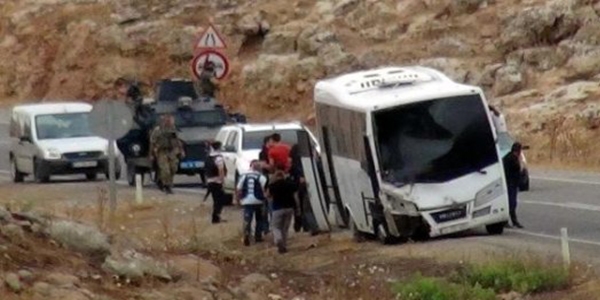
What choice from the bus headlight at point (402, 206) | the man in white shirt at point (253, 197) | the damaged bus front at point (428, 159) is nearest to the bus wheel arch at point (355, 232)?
the damaged bus front at point (428, 159)

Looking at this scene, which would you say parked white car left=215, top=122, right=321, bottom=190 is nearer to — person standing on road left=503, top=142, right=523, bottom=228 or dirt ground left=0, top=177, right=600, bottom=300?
dirt ground left=0, top=177, right=600, bottom=300

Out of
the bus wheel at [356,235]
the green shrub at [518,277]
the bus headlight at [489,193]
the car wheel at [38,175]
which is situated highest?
the bus headlight at [489,193]

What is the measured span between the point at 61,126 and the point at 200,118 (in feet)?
14.2

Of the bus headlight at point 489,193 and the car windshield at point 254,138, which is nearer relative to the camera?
the bus headlight at point 489,193

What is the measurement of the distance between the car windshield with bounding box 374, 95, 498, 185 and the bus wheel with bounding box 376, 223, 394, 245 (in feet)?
2.75

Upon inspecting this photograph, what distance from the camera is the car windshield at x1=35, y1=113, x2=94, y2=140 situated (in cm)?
4369

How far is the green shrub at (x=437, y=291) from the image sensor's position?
20625 millimetres

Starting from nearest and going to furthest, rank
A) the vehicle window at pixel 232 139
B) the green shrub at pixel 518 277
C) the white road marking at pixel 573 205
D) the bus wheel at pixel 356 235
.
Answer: the green shrub at pixel 518 277 < the bus wheel at pixel 356 235 < the white road marking at pixel 573 205 < the vehicle window at pixel 232 139

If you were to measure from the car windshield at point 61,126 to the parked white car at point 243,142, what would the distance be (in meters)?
7.56

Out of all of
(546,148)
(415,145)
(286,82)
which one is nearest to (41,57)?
(286,82)

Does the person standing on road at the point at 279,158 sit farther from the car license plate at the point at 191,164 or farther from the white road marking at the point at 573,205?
the car license plate at the point at 191,164

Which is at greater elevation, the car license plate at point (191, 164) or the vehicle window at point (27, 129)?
the vehicle window at point (27, 129)

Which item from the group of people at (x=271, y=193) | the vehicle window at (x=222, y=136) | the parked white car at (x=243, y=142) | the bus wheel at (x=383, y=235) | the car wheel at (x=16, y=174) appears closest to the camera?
the group of people at (x=271, y=193)

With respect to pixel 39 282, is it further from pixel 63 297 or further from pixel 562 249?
pixel 562 249
